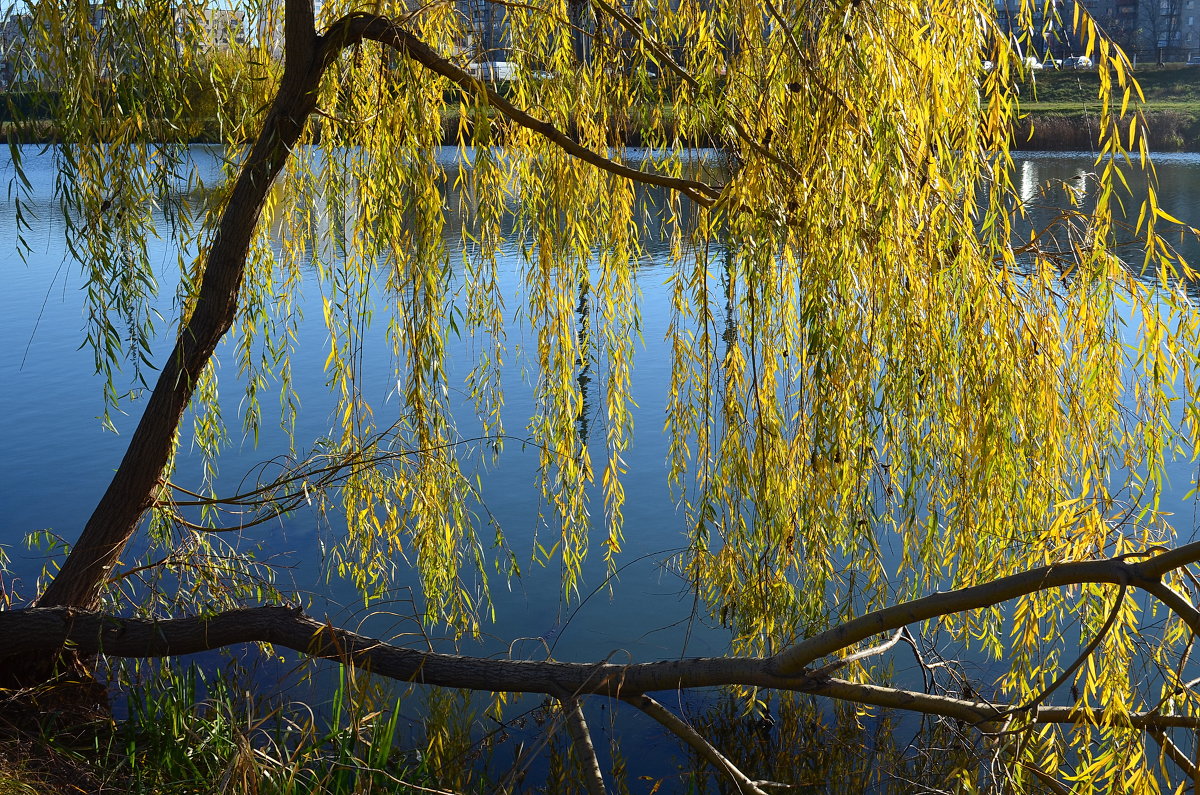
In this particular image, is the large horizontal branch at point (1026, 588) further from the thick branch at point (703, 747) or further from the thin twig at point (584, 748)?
the thin twig at point (584, 748)

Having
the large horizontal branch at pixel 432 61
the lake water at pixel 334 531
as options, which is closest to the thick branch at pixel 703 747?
the lake water at pixel 334 531

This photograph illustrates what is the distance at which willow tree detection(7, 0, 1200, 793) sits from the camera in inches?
83.4

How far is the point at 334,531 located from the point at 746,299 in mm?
2530

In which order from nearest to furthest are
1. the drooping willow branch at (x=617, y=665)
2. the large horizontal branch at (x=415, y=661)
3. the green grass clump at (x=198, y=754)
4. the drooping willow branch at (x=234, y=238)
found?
the drooping willow branch at (x=617, y=665)
the large horizontal branch at (x=415, y=661)
the green grass clump at (x=198, y=754)
the drooping willow branch at (x=234, y=238)

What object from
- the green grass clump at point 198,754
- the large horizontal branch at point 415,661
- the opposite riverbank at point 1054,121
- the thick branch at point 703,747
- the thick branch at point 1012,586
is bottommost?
the green grass clump at point 198,754

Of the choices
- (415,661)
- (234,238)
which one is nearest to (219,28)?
(234,238)

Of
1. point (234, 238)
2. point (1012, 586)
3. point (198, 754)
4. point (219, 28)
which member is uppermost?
point (219, 28)

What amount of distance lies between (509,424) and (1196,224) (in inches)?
264

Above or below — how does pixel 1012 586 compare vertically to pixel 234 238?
below

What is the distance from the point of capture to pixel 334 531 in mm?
4371

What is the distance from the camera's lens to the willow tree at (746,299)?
212 cm

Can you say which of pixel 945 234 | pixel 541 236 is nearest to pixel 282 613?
pixel 541 236

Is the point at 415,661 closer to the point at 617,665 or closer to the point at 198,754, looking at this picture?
the point at 617,665

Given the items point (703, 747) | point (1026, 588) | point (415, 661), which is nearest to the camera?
point (1026, 588)
